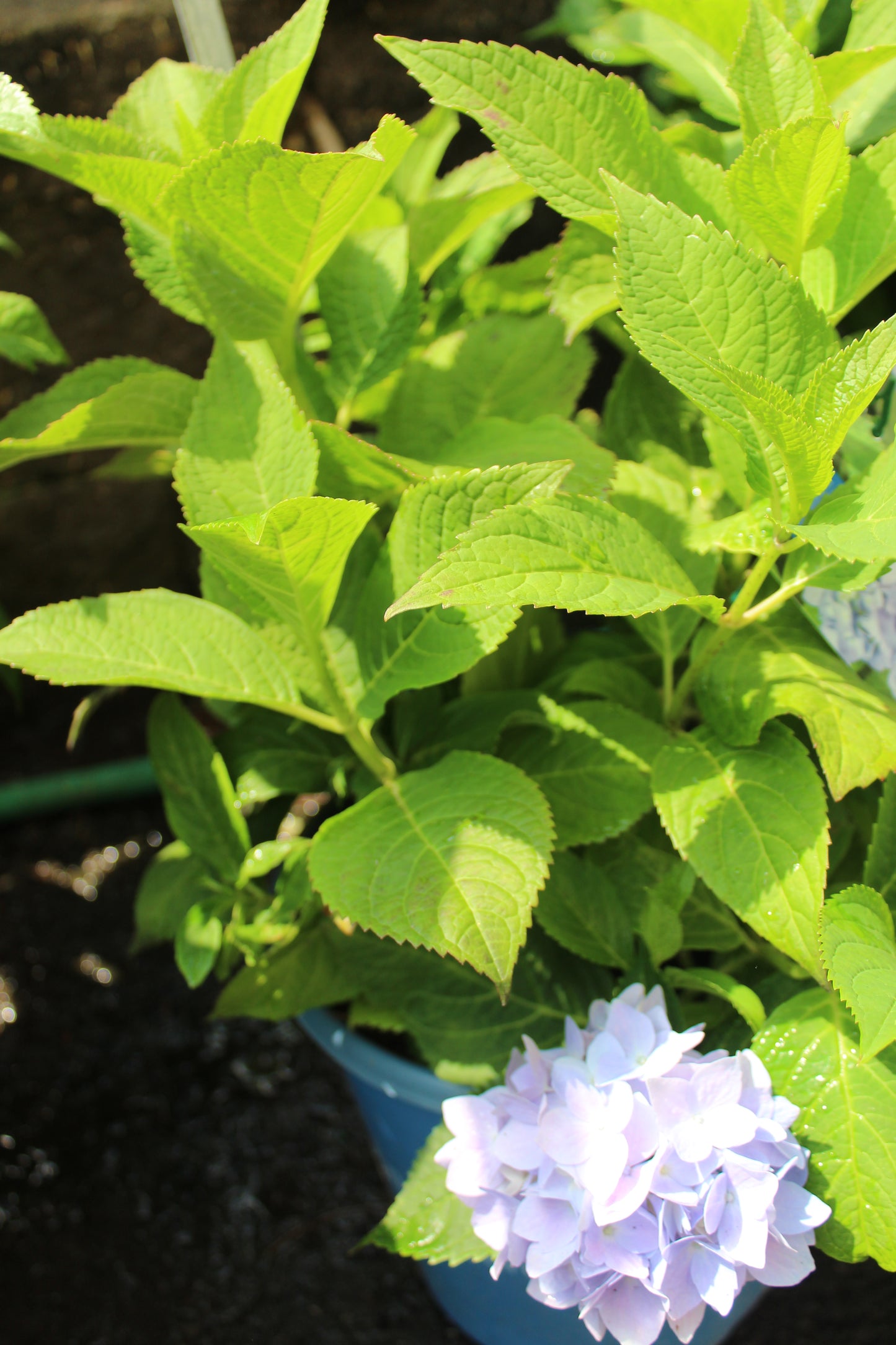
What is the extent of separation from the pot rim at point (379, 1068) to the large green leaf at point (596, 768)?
202 mm

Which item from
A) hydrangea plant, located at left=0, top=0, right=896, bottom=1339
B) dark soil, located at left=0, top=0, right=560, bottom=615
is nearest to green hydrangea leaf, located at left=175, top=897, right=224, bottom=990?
hydrangea plant, located at left=0, top=0, right=896, bottom=1339

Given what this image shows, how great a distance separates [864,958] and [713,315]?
0.33 meters

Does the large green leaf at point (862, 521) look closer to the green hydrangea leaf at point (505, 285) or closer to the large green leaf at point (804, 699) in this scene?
the large green leaf at point (804, 699)

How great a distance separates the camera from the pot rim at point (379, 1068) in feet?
2.29

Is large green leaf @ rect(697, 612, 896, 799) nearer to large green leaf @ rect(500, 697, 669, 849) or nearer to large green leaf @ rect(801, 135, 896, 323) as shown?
large green leaf @ rect(500, 697, 669, 849)

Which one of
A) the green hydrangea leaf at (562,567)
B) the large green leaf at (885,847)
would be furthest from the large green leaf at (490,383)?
the large green leaf at (885,847)

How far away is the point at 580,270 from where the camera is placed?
2.14 feet

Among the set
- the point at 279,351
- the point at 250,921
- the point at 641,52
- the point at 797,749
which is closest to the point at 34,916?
the point at 250,921

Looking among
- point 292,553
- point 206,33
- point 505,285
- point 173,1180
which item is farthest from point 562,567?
point 173,1180

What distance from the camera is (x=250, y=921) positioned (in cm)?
74

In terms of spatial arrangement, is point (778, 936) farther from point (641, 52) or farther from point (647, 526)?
point (641, 52)

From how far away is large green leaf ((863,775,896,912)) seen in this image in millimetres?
603

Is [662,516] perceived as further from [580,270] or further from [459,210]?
[459,210]

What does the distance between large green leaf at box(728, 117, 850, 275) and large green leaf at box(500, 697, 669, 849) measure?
0.94ft
